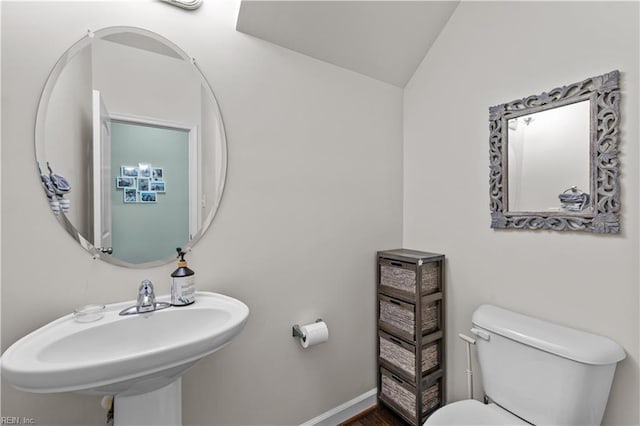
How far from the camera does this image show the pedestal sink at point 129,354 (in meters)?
0.69

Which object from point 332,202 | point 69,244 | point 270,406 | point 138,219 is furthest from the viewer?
point 332,202

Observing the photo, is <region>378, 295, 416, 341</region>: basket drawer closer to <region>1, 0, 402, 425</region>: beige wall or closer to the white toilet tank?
<region>1, 0, 402, 425</region>: beige wall

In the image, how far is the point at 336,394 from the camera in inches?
66.9

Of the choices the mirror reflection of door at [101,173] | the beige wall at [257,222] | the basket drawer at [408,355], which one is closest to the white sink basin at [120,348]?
the beige wall at [257,222]

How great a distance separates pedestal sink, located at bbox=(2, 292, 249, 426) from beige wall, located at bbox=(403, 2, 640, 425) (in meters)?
1.24

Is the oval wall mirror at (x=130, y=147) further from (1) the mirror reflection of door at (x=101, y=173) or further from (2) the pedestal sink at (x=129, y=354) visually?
(2) the pedestal sink at (x=129, y=354)

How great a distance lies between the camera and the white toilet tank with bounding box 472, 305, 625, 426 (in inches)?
41.1

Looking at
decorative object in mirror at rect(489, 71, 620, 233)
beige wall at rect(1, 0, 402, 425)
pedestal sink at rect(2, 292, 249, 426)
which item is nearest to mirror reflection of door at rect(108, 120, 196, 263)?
beige wall at rect(1, 0, 402, 425)

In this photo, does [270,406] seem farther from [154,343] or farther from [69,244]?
[69,244]

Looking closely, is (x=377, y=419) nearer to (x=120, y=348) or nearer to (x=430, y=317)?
(x=430, y=317)

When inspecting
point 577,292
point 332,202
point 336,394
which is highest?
point 332,202

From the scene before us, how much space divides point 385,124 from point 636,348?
153 cm

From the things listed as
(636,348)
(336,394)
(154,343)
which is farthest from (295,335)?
(636,348)

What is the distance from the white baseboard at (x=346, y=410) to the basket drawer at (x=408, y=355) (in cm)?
27
